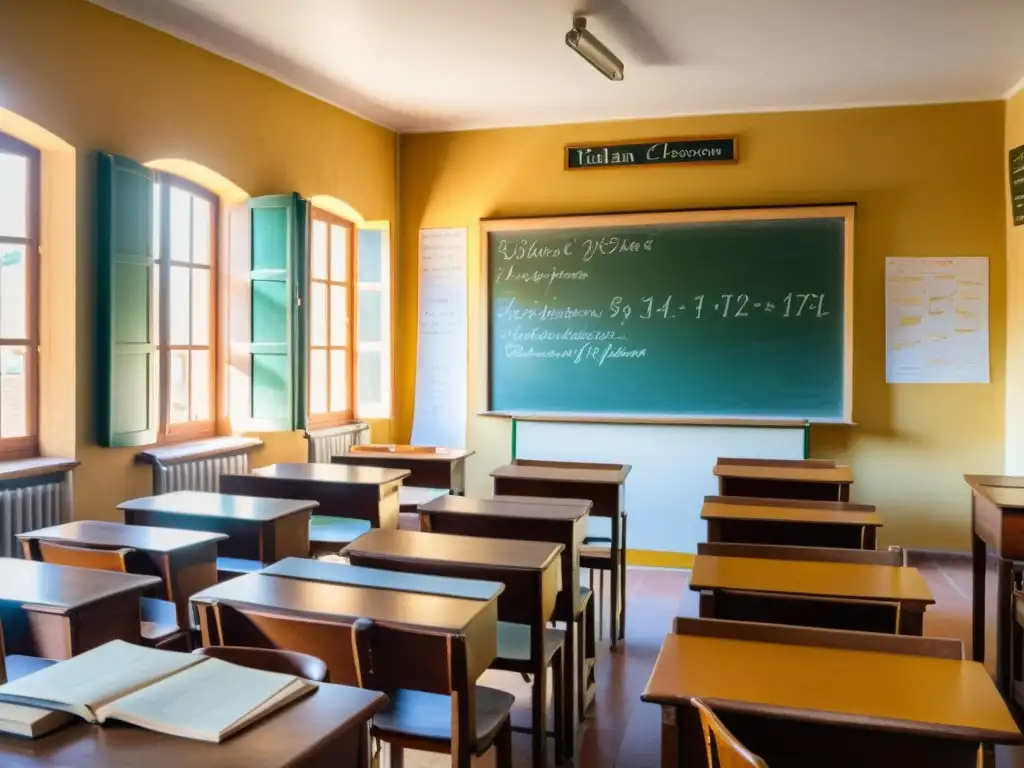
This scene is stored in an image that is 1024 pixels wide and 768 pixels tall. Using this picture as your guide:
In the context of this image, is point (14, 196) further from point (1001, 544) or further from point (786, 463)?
point (1001, 544)

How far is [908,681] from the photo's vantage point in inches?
61.1

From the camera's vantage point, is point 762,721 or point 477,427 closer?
point 762,721

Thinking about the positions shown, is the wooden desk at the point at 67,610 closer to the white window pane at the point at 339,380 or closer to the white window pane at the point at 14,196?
the white window pane at the point at 14,196

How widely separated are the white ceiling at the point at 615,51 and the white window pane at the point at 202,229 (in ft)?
2.53

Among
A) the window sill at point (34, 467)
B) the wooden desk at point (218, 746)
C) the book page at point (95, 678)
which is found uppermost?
the window sill at point (34, 467)

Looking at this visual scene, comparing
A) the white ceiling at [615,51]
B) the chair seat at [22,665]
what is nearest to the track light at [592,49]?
the white ceiling at [615,51]

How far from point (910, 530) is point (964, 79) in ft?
8.68

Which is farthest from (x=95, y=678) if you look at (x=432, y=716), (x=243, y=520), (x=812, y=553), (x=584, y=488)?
(x=584, y=488)

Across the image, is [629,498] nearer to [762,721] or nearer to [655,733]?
[655,733]

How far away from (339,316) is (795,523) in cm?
364

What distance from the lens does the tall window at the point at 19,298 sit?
360 centimetres

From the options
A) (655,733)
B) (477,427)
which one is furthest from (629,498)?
(655,733)

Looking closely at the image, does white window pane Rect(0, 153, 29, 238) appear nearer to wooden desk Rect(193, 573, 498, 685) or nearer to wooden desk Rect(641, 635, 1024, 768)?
wooden desk Rect(193, 573, 498, 685)

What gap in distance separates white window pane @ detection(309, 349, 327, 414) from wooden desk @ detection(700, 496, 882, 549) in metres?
3.06
